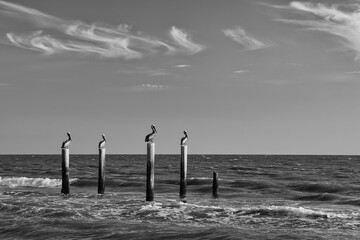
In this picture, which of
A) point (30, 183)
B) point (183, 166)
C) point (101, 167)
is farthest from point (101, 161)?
point (30, 183)

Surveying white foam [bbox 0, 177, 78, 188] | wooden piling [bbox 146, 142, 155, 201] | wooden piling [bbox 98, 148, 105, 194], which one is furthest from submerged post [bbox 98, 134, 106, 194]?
white foam [bbox 0, 177, 78, 188]

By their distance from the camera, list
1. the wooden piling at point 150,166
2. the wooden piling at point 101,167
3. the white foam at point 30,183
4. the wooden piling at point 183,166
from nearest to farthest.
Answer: the wooden piling at point 150,166 → the wooden piling at point 183,166 → the wooden piling at point 101,167 → the white foam at point 30,183

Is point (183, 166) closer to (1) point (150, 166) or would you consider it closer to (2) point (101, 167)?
(1) point (150, 166)

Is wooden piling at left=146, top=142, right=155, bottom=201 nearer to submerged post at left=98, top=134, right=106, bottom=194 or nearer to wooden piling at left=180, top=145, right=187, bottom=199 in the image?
wooden piling at left=180, top=145, right=187, bottom=199

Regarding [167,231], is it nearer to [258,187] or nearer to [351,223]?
[351,223]

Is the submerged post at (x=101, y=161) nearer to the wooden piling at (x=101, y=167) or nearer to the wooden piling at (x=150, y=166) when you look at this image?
the wooden piling at (x=101, y=167)

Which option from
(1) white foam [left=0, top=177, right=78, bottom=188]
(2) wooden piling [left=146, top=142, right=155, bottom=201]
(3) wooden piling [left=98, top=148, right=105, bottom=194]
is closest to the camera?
(2) wooden piling [left=146, top=142, right=155, bottom=201]

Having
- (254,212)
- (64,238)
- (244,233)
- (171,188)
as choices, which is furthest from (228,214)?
(171,188)

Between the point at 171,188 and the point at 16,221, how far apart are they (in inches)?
736

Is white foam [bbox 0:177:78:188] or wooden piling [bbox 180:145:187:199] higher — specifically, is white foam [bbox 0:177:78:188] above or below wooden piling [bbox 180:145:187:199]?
below

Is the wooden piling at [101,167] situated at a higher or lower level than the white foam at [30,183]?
higher

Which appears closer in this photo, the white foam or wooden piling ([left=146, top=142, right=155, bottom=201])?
wooden piling ([left=146, top=142, right=155, bottom=201])

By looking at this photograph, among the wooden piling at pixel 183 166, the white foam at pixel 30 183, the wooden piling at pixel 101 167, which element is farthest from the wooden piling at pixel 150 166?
the white foam at pixel 30 183

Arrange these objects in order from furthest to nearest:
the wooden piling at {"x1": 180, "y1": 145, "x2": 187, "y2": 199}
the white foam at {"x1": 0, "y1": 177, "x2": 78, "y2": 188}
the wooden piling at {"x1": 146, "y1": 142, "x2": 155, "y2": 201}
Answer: the white foam at {"x1": 0, "y1": 177, "x2": 78, "y2": 188}
the wooden piling at {"x1": 180, "y1": 145, "x2": 187, "y2": 199}
the wooden piling at {"x1": 146, "y1": 142, "x2": 155, "y2": 201}
